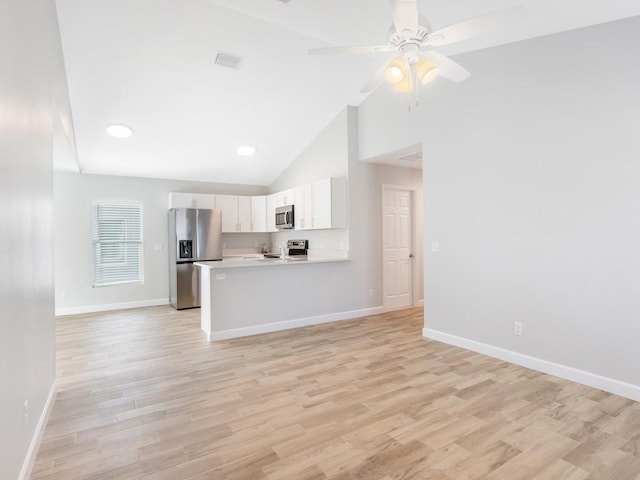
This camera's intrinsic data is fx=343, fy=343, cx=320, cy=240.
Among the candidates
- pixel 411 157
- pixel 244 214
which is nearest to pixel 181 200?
pixel 244 214

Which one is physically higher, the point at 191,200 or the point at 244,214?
the point at 191,200

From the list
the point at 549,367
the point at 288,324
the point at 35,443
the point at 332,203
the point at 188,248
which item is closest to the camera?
the point at 35,443

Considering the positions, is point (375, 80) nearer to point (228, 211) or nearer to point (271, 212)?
point (271, 212)

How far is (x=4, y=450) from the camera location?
1.50 meters

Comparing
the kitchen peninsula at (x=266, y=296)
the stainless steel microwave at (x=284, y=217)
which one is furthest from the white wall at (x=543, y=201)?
the stainless steel microwave at (x=284, y=217)

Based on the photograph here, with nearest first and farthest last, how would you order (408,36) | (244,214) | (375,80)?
(408,36), (375,80), (244,214)

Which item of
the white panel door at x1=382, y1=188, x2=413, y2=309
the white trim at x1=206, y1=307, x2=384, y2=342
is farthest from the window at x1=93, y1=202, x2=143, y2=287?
the white panel door at x1=382, y1=188, x2=413, y2=309

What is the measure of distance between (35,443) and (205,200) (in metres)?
5.25

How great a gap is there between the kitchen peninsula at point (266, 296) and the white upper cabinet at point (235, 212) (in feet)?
8.07

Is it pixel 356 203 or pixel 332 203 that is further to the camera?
pixel 356 203

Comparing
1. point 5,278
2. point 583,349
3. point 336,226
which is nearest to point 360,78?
point 336,226

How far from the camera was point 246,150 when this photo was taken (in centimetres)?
623

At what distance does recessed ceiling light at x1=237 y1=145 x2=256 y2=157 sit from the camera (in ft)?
20.1

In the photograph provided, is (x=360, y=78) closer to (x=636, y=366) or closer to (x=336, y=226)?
(x=336, y=226)
